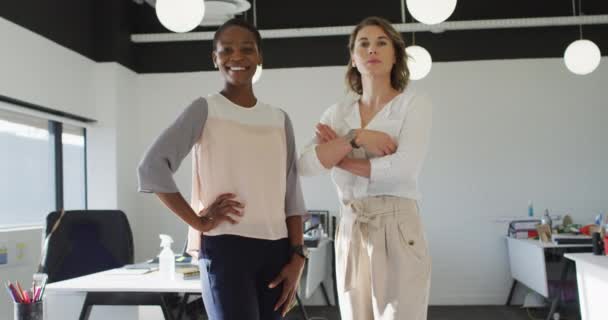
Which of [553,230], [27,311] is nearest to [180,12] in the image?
[27,311]

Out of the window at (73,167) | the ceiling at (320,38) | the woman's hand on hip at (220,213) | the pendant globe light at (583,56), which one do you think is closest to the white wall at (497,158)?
the ceiling at (320,38)

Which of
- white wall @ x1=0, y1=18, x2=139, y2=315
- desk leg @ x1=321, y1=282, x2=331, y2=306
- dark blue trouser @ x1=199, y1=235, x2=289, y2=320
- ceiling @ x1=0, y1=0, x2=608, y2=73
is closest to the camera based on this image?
dark blue trouser @ x1=199, y1=235, x2=289, y2=320

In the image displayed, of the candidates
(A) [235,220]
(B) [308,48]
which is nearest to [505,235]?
(B) [308,48]

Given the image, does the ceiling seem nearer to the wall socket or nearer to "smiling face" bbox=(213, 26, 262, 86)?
the wall socket

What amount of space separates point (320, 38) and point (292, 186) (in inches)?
197

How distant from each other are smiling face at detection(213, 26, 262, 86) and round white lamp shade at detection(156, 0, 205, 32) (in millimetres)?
2079

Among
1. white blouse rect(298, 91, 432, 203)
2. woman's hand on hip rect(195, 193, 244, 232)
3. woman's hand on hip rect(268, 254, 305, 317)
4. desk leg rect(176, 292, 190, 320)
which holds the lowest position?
desk leg rect(176, 292, 190, 320)

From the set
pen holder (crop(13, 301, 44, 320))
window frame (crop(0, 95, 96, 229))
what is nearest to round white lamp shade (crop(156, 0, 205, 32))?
window frame (crop(0, 95, 96, 229))

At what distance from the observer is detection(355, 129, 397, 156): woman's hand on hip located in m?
1.72

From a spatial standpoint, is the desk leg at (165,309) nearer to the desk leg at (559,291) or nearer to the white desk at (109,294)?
the white desk at (109,294)

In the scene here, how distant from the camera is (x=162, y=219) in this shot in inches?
258

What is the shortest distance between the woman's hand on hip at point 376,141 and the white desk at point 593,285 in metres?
1.60

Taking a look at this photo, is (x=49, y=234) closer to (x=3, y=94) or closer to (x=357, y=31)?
(x=3, y=94)

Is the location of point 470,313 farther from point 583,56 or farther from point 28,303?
point 28,303
